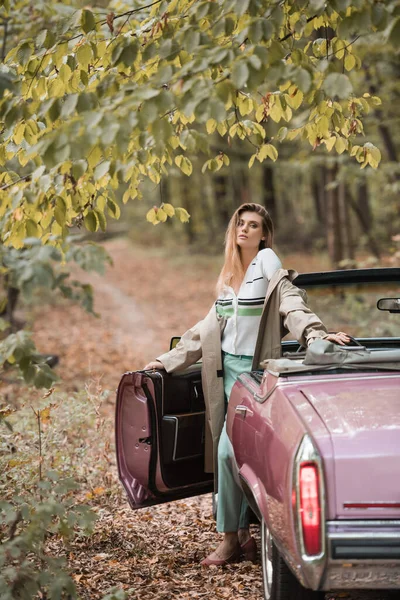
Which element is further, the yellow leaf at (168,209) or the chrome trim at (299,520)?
the yellow leaf at (168,209)

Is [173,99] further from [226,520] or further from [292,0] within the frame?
[226,520]

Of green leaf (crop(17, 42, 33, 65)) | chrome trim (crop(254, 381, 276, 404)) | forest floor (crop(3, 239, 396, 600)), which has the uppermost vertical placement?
green leaf (crop(17, 42, 33, 65))

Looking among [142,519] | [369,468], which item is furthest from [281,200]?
[369,468]

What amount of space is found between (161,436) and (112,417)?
447 centimetres

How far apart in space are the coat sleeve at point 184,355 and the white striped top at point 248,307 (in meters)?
0.22

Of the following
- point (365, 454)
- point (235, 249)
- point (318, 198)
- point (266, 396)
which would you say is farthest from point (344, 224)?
point (365, 454)

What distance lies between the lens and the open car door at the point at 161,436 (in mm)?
4871

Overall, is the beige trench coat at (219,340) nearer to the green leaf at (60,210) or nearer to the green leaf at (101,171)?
the green leaf at (60,210)

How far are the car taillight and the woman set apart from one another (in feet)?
5.19

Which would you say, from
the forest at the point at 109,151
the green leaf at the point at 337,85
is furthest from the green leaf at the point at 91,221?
the green leaf at the point at 337,85

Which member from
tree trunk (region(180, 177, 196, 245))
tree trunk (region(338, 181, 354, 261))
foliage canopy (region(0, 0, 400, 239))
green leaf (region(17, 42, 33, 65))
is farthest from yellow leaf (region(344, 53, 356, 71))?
tree trunk (region(180, 177, 196, 245))

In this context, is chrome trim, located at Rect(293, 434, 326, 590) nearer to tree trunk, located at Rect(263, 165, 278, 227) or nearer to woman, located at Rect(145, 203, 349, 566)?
woman, located at Rect(145, 203, 349, 566)

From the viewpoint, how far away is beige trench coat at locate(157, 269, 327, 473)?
4227 millimetres

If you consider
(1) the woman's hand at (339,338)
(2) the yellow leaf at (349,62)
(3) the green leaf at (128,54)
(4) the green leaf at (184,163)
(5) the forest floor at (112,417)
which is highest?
(2) the yellow leaf at (349,62)
